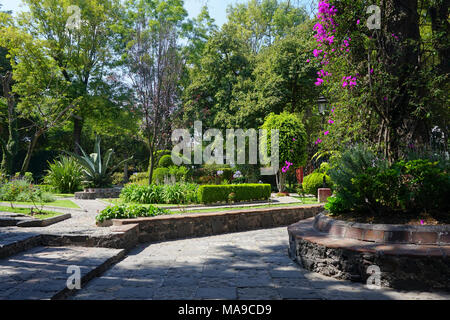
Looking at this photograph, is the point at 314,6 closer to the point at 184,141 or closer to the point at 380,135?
the point at 380,135

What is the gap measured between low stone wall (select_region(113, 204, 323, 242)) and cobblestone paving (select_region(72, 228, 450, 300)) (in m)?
0.71

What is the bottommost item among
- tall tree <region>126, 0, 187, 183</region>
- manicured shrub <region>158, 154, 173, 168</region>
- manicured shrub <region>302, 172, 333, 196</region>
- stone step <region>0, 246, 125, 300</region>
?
stone step <region>0, 246, 125, 300</region>

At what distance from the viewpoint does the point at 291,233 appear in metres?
4.51

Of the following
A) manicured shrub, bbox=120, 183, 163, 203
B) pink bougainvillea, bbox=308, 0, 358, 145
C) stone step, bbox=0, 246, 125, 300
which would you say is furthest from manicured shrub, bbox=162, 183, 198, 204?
pink bougainvillea, bbox=308, 0, 358, 145

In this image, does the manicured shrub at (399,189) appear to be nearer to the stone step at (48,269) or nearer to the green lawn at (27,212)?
the stone step at (48,269)

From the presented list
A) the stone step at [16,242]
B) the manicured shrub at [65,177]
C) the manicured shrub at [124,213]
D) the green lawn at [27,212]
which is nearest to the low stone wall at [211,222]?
the manicured shrub at [124,213]

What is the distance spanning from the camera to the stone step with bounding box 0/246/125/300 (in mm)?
2760

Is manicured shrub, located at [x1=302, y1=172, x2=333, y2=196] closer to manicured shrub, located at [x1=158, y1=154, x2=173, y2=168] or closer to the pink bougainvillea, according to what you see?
the pink bougainvillea

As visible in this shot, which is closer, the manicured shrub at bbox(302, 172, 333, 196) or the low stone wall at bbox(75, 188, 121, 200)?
the manicured shrub at bbox(302, 172, 333, 196)

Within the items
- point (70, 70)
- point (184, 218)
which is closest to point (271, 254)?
point (184, 218)

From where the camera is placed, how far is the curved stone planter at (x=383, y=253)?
3018mm

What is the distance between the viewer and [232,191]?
10320mm

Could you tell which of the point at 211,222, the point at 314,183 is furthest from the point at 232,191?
the point at 211,222

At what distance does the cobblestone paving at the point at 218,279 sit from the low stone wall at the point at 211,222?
71cm
